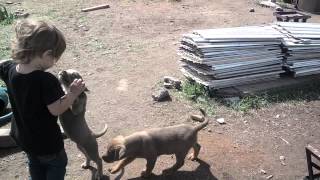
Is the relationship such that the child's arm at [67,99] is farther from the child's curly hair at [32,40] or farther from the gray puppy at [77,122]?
the gray puppy at [77,122]

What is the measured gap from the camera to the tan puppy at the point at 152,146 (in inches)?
170

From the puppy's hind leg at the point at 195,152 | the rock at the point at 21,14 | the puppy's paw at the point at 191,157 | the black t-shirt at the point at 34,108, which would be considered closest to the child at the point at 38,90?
the black t-shirt at the point at 34,108

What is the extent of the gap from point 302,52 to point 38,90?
5066 mm

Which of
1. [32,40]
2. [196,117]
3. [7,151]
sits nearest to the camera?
[32,40]

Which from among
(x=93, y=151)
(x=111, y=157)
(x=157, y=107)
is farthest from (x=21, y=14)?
(x=111, y=157)

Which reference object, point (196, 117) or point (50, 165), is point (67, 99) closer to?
point (50, 165)

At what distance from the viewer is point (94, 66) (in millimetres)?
8008

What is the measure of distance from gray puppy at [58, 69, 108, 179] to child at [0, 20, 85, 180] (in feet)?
1.99

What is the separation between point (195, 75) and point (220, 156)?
197 cm

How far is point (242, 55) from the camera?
686 centimetres

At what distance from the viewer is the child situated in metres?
3.06

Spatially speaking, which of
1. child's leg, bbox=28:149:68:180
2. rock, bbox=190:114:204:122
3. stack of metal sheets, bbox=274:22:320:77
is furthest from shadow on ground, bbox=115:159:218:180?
stack of metal sheets, bbox=274:22:320:77

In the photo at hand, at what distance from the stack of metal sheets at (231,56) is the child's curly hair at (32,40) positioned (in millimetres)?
3786

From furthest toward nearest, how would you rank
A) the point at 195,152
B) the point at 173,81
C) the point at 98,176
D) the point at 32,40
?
1. the point at 173,81
2. the point at 195,152
3. the point at 98,176
4. the point at 32,40
